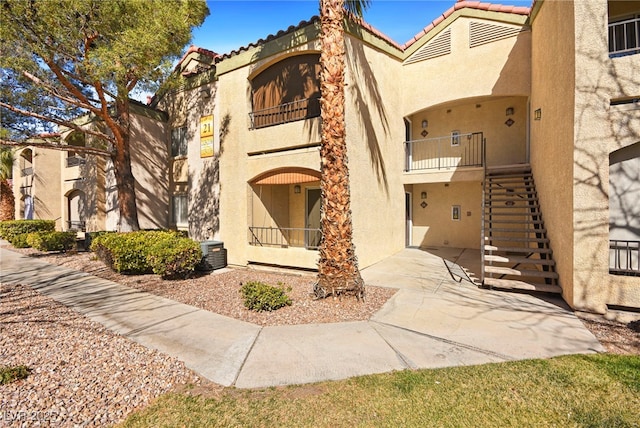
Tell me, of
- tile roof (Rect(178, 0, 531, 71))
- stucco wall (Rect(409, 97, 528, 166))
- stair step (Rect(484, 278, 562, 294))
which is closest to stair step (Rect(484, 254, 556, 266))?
stair step (Rect(484, 278, 562, 294))

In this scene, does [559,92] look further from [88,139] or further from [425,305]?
[88,139]

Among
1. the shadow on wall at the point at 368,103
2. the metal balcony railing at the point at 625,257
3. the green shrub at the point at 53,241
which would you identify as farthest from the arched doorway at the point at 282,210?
the green shrub at the point at 53,241

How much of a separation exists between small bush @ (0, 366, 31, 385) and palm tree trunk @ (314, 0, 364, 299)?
522 centimetres

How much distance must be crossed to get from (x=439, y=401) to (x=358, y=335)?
2.02 meters

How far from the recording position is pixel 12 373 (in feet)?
13.5

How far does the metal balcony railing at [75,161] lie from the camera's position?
19122 millimetres

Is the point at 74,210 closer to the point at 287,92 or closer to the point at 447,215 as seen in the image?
the point at 287,92

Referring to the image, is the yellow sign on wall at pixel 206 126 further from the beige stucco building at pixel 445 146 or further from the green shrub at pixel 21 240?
the green shrub at pixel 21 240

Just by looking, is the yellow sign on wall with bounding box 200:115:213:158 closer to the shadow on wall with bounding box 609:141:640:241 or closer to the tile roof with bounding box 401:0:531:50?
the tile roof with bounding box 401:0:531:50

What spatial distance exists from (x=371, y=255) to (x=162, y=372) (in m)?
7.74

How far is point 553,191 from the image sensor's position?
7.82 m

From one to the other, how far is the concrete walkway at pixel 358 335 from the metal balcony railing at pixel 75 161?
46.3 feet

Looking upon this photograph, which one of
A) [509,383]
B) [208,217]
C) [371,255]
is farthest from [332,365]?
[208,217]

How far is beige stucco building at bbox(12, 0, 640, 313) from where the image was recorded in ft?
20.6
